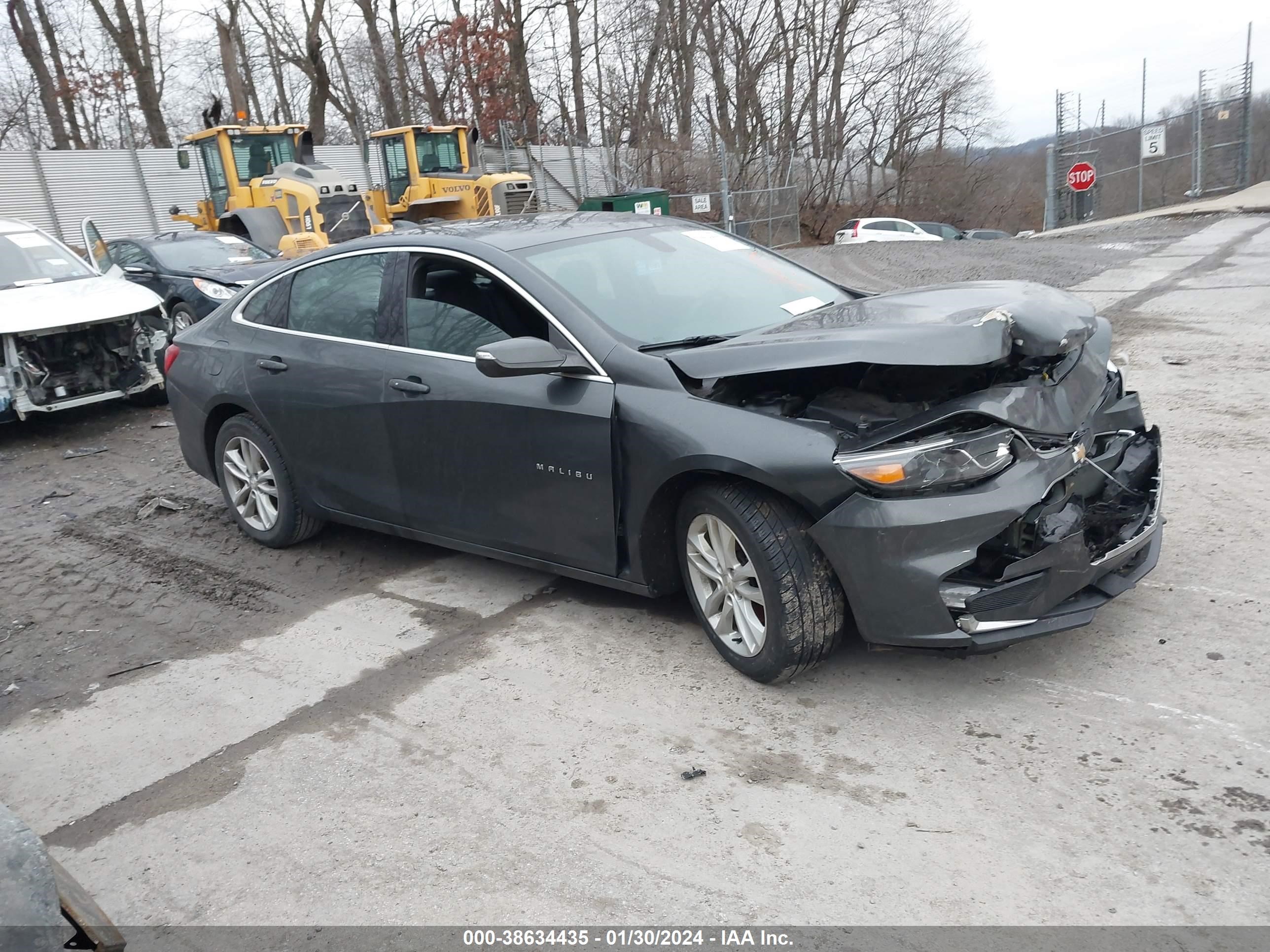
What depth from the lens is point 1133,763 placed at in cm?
315

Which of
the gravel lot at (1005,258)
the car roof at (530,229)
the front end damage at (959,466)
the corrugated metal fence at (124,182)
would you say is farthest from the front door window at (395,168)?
the front end damage at (959,466)

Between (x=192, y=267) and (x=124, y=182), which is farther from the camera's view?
(x=124, y=182)

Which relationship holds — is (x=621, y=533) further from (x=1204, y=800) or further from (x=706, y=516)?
(x=1204, y=800)

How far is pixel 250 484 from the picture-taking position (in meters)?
5.86

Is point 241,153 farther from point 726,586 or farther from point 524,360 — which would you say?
point 726,586

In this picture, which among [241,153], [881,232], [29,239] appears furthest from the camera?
[881,232]

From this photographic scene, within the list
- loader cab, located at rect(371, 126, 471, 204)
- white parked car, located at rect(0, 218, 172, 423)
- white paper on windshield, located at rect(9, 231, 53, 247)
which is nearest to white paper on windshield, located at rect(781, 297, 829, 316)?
white parked car, located at rect(0, 218, 172, 423)

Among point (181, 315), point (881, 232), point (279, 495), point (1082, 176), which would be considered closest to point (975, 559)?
point (279, 495)

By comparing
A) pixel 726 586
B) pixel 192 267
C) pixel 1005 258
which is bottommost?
pixel 1005 258

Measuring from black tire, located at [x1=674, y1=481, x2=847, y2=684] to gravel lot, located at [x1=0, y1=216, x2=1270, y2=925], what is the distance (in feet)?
0.61

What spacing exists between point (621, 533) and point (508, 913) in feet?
5.38

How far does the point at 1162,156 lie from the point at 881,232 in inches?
292

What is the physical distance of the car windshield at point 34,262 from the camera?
378 inches

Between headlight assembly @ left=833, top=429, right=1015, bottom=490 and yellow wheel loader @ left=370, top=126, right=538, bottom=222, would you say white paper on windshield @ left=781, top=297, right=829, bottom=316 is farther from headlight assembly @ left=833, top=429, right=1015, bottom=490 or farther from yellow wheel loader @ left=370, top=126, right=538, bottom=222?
yellow wheel loader @ left=370, top=126, right=538, bottom=222
